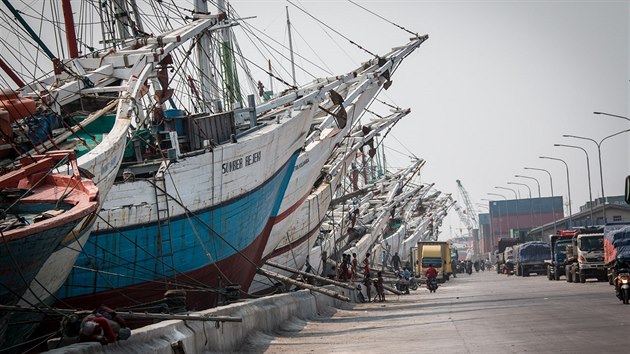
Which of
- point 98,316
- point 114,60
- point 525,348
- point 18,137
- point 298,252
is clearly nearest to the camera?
point 98,316

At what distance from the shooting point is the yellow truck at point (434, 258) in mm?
86812

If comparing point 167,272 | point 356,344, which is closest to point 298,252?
point 167,272

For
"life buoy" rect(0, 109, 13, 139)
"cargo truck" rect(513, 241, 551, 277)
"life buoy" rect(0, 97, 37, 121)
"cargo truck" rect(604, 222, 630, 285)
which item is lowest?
"cargo truck" rect(604, 222, 630, 285)

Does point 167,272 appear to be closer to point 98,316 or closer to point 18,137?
point 18,137

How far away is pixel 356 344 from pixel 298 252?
28.4m

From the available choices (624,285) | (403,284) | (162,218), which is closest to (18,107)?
(162,218)

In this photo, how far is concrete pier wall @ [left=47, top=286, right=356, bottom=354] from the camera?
13828 mm

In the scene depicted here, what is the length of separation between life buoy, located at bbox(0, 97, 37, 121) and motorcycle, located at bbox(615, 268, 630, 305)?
49.6ft

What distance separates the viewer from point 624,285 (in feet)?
91.4

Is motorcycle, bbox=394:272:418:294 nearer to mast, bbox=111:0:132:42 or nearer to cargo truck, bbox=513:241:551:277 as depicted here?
mast, bbox=111:0:132:42

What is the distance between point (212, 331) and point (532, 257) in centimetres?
6596

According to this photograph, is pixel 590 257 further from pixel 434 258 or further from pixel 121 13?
pixel 434 258

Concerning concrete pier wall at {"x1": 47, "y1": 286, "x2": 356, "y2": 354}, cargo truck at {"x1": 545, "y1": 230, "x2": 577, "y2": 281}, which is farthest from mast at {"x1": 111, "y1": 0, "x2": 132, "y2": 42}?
cargo truck at {"x1": 545, "y1": 230, "x2": 577, "y2": 281}

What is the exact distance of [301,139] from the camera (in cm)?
4228
